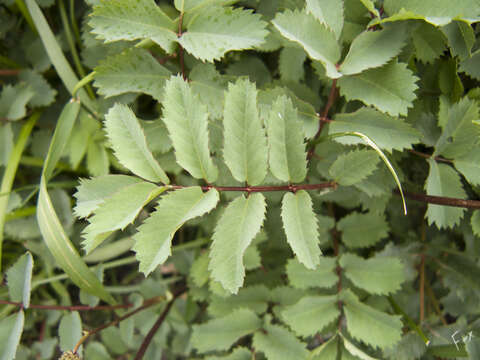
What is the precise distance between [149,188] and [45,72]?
0.79 meters

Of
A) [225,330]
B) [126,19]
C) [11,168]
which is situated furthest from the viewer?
[11,168]

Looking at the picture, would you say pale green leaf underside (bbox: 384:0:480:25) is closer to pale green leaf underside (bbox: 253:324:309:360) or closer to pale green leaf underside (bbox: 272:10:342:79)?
pale green leaf underside (bbox: 272:10:342:79)

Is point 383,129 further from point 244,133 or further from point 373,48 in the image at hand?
point 244,133

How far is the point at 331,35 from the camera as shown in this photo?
28.9 inches

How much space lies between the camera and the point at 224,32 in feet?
2.50

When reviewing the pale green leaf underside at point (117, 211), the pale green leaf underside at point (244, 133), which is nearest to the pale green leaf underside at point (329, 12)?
the pale green leaf underside at point (244, 133)

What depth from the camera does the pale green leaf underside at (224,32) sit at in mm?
750

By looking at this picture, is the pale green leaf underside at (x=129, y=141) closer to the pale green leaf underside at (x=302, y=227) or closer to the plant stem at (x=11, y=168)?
the pale green leaf underside at (x=302, y=227)

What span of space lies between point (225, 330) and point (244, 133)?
0.58 m

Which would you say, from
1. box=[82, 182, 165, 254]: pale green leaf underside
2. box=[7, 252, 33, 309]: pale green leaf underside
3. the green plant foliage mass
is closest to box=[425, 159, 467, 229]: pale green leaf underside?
the green plant foliage mass

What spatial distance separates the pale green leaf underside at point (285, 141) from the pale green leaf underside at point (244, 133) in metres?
0.02

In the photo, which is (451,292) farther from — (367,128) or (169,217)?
(169,217)

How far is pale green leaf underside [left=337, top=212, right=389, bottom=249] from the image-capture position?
103 cm

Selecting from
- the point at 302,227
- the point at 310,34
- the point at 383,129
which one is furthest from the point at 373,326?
the point at 310,34
